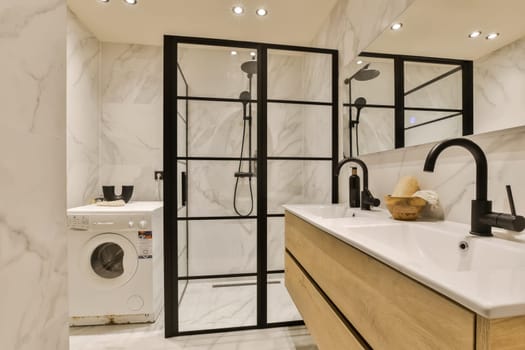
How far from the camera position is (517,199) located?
854 mm

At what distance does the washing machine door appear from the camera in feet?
6.59

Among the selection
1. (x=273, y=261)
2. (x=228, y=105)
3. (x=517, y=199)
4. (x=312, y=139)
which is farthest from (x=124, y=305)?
(x=517, y=199)

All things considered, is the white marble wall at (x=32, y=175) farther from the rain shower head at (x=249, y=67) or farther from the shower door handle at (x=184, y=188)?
the rain shower head at (x=249, y=67)

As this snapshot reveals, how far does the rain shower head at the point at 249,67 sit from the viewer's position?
211 cm

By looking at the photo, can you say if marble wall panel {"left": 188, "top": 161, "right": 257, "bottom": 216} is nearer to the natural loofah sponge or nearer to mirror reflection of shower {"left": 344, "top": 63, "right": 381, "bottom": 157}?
mirror reflection of shower {"left": 344, "top": 63, "right": 381, "bottom": 157}

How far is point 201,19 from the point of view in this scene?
2.38m

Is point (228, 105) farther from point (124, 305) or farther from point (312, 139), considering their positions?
point (124, 305)

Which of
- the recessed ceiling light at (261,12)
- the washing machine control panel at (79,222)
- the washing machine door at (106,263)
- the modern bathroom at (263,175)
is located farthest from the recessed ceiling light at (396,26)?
the washing machine control panel at (79,222)

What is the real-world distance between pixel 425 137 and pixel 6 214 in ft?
4.85

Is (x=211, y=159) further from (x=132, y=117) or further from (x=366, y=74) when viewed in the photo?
(x=132, y=117)

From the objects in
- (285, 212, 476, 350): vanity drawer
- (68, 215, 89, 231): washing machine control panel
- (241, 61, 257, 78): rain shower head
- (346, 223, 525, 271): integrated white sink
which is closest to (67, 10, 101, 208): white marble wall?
(68, 215, 89, 231): washing machine control panel

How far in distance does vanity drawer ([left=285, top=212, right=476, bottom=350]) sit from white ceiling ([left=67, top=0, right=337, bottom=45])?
2.03m

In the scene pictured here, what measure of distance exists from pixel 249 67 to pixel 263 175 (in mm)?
929

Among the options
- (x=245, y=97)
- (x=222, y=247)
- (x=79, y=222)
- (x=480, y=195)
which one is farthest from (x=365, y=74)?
(x=79, y=222)
